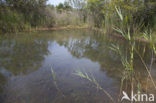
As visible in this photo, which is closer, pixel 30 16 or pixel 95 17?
pixel 30 16

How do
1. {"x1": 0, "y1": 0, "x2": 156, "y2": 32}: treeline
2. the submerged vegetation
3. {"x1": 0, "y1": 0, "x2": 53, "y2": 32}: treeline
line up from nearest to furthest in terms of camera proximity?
the submerged vegetation < {"x1": 0, "y1": 0, "x2": 156, "y2": 32}: treeline < {"x1": 0, "y1": 0, "x2": 53, "y2": 32}: treeline

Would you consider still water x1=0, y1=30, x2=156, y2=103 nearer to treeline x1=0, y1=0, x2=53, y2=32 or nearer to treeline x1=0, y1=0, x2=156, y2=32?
treeline x1=0, y1=0, x2=156, y2=32

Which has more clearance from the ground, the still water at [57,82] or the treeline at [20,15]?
the treeline at [20,15]

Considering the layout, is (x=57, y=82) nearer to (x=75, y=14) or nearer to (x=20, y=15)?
(x=20, y=15)

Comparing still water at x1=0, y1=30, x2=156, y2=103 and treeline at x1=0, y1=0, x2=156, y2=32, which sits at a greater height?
treeline at x1=0, y1=0, x2=156, y2=32

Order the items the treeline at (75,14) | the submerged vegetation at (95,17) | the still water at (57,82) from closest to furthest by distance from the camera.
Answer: the still water at (57,82)
the submerged vegetation at (95,17)
the treeline at (75,14)

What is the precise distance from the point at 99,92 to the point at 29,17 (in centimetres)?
903

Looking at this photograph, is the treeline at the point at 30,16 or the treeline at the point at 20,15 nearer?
the treeline at the point at 20,15

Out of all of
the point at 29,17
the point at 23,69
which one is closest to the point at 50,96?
the point at 23,69

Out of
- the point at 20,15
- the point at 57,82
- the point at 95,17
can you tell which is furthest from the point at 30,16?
the point at 57,82

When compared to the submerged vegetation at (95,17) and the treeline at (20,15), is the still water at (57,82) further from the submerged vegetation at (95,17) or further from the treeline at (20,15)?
the treeline at (20,15)

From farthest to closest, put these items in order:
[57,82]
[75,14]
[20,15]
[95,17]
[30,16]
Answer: [75,14], [95,17], [30,16], [20,15], [57,82]

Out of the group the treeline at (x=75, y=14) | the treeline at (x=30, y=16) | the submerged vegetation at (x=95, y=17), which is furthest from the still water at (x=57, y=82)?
the treeline at (x=30, y=16)

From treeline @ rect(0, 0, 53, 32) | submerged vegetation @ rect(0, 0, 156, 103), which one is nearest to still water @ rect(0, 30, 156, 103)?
submerged vegetation @ rect(0, 0, 156, 103)
